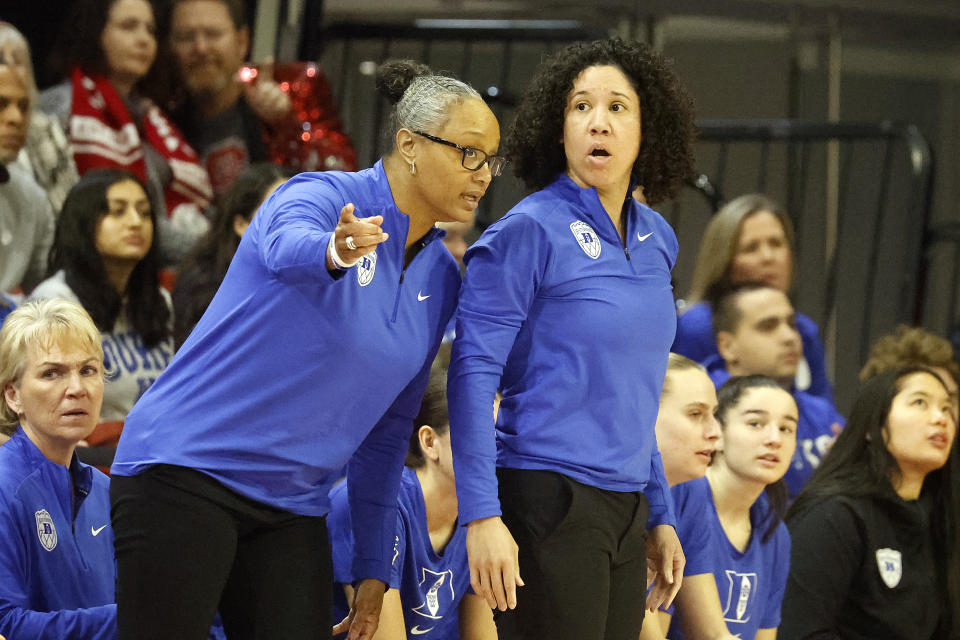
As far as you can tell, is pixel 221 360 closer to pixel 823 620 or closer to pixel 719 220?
pixel 823 620

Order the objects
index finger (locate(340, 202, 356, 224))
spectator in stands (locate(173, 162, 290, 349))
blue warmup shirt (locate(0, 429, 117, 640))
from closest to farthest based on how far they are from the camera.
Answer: index finger (locate(340, 202, 356, 224)) → blue warmup shirt (locate(0, 429, 117, 640)) → spectator in stands (locate(173, 162, 290, 349))

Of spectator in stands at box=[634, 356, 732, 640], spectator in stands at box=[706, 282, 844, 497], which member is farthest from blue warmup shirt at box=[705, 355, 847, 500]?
spectator in stands at box=[634, 356, 732, 640]

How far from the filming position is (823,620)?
318 centimetres

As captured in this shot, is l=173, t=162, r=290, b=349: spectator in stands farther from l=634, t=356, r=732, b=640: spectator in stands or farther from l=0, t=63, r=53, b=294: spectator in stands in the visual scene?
l=634, t=356, r=732, b=640: spectator in stands

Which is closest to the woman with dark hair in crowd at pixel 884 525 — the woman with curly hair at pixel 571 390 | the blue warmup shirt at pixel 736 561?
the blue warmup shirt at pixel 736 561

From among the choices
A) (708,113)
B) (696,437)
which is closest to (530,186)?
(696,437)

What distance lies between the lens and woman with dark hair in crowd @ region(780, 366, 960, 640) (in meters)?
3.23

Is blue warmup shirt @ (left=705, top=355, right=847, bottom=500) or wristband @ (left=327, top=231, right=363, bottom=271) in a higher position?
wristband @ (left=327, top=231, right=363, bottom=271)

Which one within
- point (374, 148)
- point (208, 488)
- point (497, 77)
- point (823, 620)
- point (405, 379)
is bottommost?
point (823, 620)

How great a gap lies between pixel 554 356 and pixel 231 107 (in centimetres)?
281

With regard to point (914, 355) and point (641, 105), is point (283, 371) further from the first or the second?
point (914, 355)

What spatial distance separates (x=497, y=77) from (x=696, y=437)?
2859 mm

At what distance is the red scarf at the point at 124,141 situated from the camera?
13.1 feet

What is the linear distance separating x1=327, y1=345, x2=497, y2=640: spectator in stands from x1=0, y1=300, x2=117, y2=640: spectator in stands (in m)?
0.49
